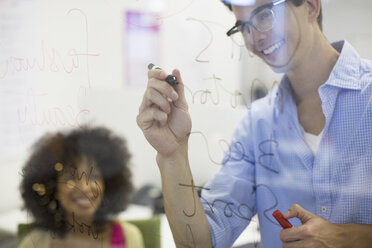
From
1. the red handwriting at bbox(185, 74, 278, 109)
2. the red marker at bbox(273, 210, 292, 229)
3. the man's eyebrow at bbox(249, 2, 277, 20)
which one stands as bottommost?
the red marker at bbox(273, 210, 292, 229)

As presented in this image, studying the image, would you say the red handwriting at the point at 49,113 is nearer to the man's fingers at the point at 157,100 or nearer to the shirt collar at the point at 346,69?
the man's fingers at the point at 157,100

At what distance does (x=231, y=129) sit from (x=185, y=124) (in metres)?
0.08

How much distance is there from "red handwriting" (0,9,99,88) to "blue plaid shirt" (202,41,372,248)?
0.28m

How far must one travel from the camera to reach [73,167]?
1.81ft

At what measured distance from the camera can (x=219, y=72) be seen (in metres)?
0.52

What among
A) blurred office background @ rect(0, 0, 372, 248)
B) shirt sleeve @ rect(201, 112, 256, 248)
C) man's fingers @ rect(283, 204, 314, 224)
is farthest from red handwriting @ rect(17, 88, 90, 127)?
man's fingers @ rect(283, 204, 314, 224)

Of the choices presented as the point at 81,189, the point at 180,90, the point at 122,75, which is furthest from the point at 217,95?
the point at 81,189

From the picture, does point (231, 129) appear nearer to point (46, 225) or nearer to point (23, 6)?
point (46, 225)

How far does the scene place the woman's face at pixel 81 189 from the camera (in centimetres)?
54

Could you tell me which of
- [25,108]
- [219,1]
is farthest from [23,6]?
[219,1]

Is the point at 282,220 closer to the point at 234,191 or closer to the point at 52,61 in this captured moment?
the point at 234,191

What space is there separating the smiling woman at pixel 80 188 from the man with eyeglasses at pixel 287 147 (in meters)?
0.09

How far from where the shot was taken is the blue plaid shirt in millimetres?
446

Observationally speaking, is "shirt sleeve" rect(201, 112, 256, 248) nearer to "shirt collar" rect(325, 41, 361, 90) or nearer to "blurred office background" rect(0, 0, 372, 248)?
"blurred office background" rect(0, 0, 372, 248)
